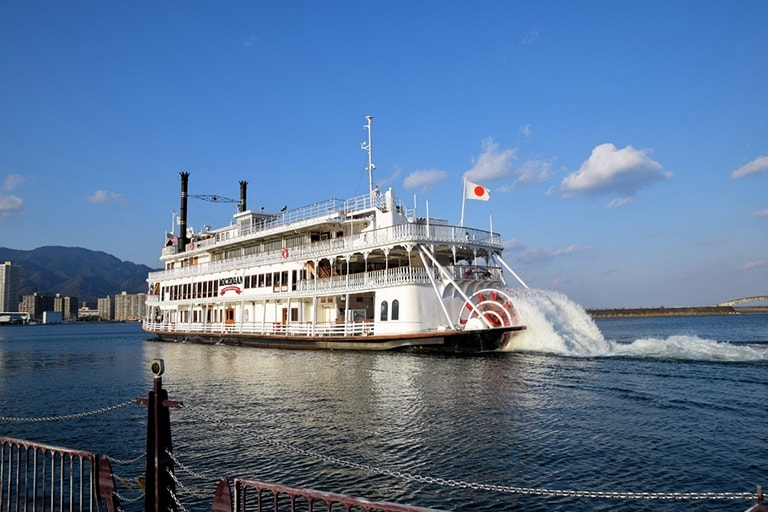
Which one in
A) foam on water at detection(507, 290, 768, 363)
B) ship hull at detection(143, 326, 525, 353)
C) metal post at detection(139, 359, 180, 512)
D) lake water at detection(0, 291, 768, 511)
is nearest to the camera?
metal post at detection(139, 359, 180, 512)

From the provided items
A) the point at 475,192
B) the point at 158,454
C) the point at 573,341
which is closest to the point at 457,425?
the point at 158,454

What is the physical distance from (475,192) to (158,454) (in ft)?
84.1

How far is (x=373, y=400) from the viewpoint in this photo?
16.3 m

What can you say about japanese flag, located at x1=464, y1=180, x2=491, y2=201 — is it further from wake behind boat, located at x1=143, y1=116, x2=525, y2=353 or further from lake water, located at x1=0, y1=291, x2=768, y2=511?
lake water, located at x1=0, y1=291, x2=768, y2=511

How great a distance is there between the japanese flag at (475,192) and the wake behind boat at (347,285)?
1.74 meters

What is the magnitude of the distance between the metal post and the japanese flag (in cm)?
2517

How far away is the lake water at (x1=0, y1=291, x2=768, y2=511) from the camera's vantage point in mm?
9312

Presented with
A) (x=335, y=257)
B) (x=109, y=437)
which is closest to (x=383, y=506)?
(x=109, y=437)

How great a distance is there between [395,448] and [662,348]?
20.6m

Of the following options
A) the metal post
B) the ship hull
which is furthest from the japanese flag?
the metal post

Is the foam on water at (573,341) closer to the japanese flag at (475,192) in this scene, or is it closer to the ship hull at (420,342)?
the ship hull at (420,342)

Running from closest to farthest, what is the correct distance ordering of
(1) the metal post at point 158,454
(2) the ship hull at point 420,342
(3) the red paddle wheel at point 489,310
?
1. (1) the metal post at point 158,454
2. (2) the ship hull at point 420,342
3. (3) the red paddle wheel at point 489,310

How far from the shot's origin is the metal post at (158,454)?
6.09 metres

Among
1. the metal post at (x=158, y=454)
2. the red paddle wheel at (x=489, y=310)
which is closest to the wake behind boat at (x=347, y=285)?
the red paddle wheel at (x=489, y=310)
